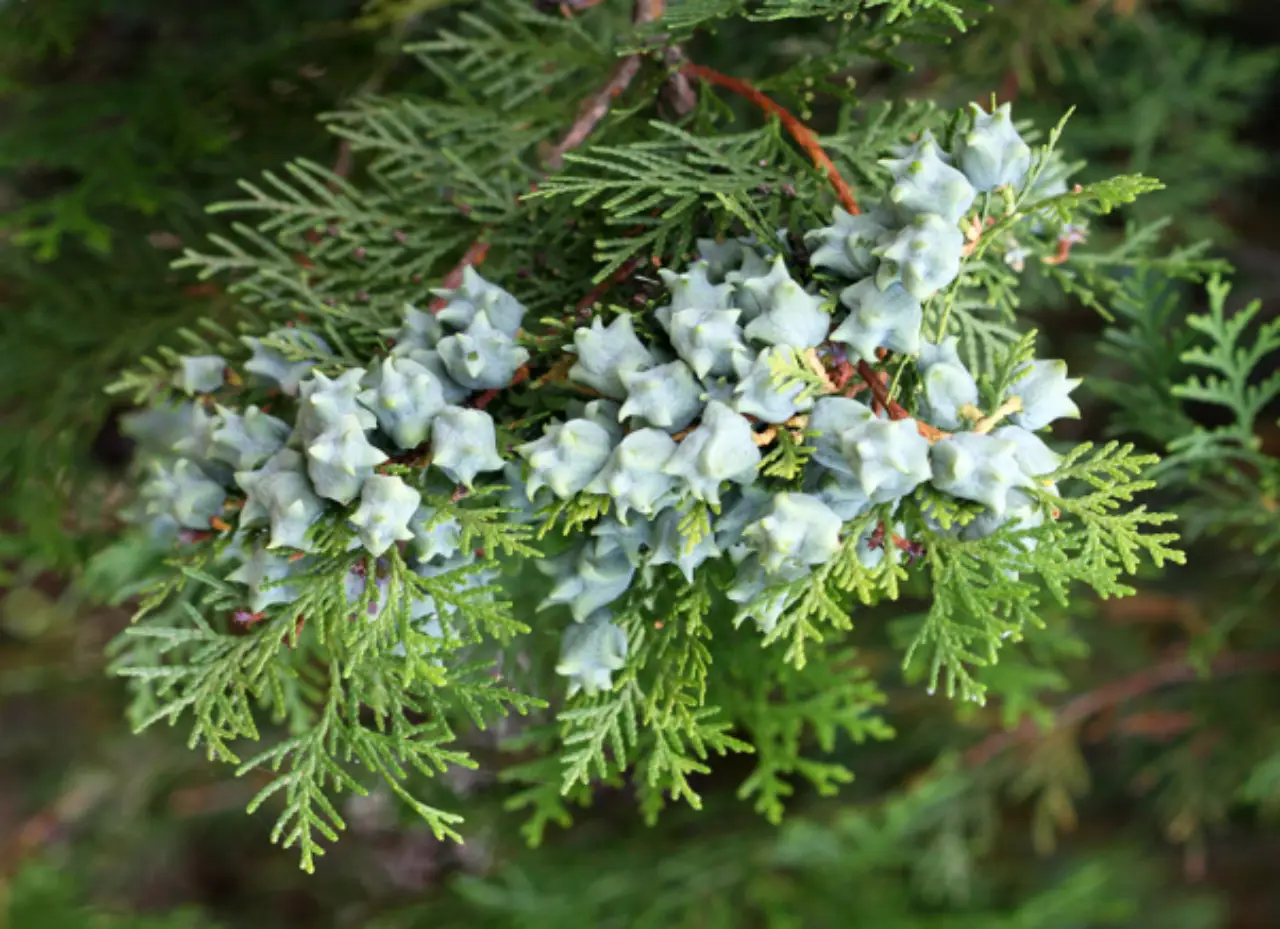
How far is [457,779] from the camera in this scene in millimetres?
1129

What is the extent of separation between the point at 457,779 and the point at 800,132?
754mm

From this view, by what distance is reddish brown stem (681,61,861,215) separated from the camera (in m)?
0.66

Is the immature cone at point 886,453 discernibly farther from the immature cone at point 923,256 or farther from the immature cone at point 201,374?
the immature cone at point 201,374

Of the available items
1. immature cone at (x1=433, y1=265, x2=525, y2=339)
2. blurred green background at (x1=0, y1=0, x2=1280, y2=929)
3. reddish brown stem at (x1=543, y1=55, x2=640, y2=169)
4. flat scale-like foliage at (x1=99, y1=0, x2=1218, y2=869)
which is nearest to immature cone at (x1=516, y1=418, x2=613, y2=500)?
flat scale-like foliage at (x1=99, y1=0, x2=1218, y2=869)

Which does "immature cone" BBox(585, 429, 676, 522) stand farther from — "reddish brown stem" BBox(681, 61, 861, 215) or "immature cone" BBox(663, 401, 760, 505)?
"reddish brown stem" BBox(681, 61, 861, 215)

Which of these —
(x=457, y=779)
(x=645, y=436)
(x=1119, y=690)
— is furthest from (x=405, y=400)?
(x=1119, y=690)

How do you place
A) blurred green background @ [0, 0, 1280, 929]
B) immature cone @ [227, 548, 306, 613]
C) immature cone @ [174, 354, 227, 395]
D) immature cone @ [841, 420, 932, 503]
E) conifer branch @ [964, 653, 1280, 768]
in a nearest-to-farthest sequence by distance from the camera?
immature cone @ [841, 420, 932, 503], immature cone @ [227, 548, 306, 613], immature cone @ [174, 354, 227, 395], blurred green background @ [0, 0, 1280, 929], conifer branch @ [964, 653, 1280, 768]

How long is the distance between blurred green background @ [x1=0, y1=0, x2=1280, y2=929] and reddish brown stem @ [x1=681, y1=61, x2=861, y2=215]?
376 mm

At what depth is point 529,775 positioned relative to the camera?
2.72ft

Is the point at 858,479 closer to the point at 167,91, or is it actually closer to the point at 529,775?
the point at 529,775

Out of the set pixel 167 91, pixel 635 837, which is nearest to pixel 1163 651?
pixel 635 837

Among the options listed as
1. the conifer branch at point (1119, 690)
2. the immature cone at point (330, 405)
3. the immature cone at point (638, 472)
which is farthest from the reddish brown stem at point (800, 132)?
the conifer branch at point (1119, 690)

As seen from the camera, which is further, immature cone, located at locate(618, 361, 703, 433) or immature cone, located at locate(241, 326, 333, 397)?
immature cone, located at locate(241, 326, 333, 397)

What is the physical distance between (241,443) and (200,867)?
156 cm
